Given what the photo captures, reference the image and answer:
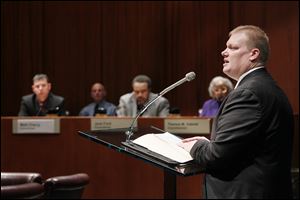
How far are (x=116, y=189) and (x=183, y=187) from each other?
0.58 meters

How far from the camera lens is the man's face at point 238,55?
6.07 ft

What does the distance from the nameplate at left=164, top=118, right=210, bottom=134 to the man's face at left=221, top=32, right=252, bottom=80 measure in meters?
2.74

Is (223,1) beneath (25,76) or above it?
above

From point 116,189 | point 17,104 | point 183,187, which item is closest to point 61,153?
point 116,189

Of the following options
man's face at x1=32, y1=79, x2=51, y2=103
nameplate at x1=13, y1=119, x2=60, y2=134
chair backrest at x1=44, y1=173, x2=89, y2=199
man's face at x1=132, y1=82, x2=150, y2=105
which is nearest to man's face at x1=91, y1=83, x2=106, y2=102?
man's face at x1=32, y1=79, x2=51, y2=103

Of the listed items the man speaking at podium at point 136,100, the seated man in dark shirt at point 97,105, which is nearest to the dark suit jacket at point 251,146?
the man speaking at podium at point 136,100

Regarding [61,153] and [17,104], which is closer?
[61,153]

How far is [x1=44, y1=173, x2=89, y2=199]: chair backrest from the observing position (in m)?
3.14

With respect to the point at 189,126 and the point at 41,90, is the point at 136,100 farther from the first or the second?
the point at 41,90

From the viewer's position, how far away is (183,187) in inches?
182

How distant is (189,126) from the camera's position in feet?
15.2

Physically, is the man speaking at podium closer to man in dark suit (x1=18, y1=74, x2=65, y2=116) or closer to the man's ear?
man in dark suit (x1=18, y1=74, x2=65, y2=116)

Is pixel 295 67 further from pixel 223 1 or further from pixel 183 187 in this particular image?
pixel 183 187

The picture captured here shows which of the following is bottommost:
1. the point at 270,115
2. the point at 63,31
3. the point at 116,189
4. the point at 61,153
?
the point at 116,189
